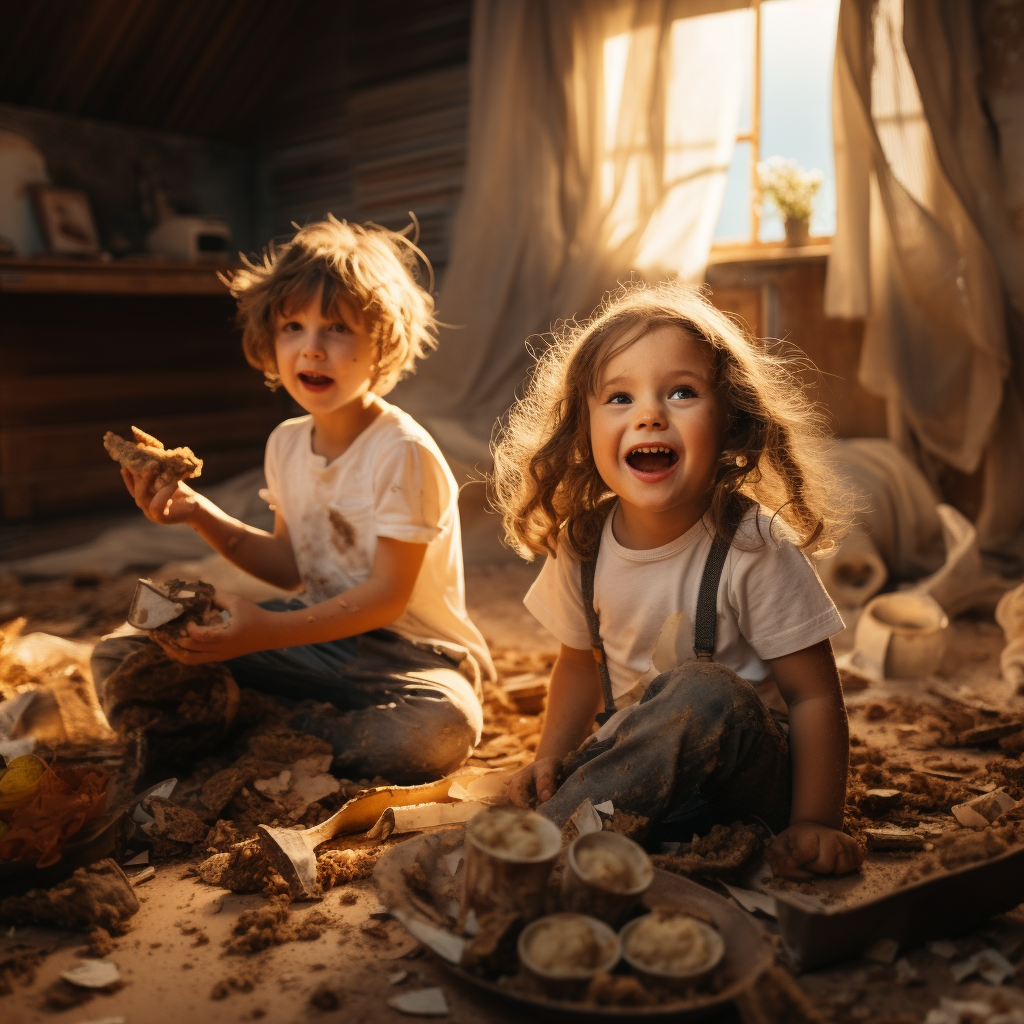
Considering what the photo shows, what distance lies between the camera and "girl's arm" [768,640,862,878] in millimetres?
1285

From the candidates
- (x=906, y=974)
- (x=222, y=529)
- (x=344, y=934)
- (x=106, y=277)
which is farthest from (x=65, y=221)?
(x=906, y=974)

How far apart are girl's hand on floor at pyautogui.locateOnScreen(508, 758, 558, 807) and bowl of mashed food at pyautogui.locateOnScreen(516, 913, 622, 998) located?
15.2 inches

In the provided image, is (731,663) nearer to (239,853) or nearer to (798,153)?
(239,853)

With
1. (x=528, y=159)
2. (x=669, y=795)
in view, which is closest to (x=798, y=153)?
(x=528, y=159)

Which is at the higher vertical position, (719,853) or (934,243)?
(934,243)

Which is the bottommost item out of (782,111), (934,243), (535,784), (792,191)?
(535,784)

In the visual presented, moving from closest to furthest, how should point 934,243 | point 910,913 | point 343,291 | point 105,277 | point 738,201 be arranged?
point 910,913, point 343,291, point 934,243, point 738,201, point 105,277

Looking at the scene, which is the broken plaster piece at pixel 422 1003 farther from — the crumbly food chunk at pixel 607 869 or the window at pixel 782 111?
the window at pixel 782 111

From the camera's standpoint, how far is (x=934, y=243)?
299 cm

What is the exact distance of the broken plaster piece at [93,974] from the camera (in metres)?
1.12

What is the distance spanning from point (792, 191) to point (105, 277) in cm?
274

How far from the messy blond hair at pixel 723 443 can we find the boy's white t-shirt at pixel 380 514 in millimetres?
169

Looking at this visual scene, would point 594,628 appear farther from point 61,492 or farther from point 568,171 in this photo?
point 61,492

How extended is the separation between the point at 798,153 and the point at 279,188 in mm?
2834
